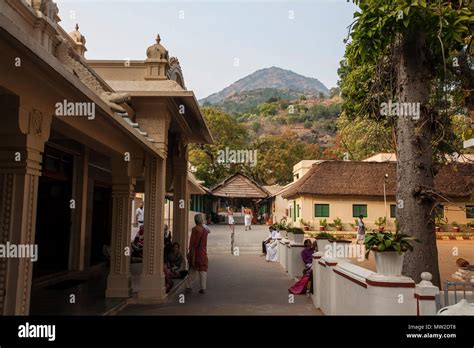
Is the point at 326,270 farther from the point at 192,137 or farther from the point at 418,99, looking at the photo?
the point at 192,137

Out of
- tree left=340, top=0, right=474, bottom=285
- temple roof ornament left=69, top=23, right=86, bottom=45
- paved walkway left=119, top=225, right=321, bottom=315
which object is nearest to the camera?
tree left=340, top=0, right=474, bottom=285

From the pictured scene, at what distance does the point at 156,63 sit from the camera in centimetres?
888

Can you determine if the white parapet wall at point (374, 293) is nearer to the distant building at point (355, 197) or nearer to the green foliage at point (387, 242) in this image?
the green foliage at point (387, 242)

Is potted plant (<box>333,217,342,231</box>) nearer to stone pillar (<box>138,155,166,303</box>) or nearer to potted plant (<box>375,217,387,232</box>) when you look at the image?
potted plant (<box>375,217,387,232</box>)

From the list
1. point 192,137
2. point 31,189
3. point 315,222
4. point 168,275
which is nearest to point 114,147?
point 31,189

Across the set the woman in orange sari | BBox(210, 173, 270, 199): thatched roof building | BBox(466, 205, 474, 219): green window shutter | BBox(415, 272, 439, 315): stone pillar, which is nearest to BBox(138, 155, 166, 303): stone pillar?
the woman in orange sari

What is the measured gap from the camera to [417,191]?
21.1 feet

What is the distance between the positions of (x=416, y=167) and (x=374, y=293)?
9.98ft

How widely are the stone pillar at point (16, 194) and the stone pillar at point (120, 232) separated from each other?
Answer: 403cm

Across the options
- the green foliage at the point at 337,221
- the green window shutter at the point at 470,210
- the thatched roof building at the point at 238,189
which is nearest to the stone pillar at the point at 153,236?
the green window shutter at the point at 470,210

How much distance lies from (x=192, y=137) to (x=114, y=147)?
6307mm

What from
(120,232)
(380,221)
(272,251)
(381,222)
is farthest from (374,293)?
(380,221)

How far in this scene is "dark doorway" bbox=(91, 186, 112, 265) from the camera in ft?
45.4

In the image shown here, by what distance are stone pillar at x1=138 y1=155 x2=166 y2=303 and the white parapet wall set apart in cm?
361
